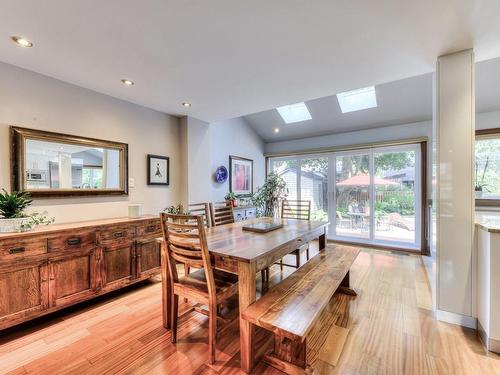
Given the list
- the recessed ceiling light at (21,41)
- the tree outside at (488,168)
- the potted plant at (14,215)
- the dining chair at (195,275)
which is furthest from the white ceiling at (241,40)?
the tree outside at (488,168)

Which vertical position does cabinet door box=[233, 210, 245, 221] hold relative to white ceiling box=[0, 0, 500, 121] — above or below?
below

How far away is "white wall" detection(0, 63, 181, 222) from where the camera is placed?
2203 mm

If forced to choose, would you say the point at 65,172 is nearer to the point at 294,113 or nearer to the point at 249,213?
the point at 249,213

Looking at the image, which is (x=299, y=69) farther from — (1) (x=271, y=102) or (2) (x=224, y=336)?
(2) (x=224, y=336)

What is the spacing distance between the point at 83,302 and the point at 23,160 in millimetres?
1603

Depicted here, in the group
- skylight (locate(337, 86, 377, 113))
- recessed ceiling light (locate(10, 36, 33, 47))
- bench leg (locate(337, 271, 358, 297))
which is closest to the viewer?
recessed ceiling light (locate(10, 36, 33, 47))

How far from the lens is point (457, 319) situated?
200cm

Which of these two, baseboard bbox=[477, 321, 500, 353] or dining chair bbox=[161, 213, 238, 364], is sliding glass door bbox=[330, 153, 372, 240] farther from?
dining chair bbox=[161, 213, 238, 364]

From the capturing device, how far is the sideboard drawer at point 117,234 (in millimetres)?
2428

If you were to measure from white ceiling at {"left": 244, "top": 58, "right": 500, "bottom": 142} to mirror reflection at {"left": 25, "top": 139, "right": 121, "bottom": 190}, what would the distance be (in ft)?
10.5

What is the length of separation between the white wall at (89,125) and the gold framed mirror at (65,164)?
0.07 metres

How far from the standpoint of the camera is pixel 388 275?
3111 mm

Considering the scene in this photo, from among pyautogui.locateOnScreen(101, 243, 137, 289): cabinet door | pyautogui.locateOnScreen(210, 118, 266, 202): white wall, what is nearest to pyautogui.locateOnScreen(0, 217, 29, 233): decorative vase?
pyautogui.locateOnScreen(101, 243, 137, 289): cabinet door

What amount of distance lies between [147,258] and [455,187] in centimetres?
332
